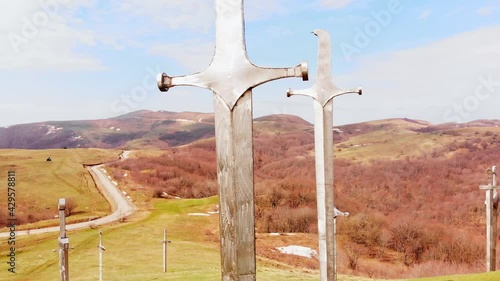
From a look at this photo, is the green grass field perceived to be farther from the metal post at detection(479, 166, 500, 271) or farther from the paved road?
the paved road

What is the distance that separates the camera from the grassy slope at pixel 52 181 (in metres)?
69.2

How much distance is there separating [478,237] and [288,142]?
348ft

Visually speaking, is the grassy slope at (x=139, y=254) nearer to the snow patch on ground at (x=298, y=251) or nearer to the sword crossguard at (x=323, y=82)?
the snow patch on ground at (x=298, y=251)

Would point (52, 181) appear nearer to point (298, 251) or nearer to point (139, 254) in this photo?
point (139, 254)

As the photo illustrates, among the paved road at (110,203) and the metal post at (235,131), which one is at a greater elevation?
the metal post at (235,131)

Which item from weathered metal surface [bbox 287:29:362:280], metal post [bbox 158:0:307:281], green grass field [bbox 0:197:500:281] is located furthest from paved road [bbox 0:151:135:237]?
metal post [bbox 158:0:307:281]

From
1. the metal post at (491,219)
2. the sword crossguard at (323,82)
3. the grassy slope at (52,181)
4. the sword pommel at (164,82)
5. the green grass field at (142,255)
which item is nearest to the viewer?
the sword pommel at (164,82)

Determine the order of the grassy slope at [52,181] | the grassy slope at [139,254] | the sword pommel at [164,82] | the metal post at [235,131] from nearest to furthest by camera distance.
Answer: the metal post at [235,131] < the sword pommel at [164,82] < the grassy slope at [139,254] < the grassy slope at [52,181]

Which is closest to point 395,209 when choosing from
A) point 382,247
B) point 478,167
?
point 382,247

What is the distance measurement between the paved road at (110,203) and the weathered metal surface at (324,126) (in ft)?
Answer: 160

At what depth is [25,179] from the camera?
272 ft

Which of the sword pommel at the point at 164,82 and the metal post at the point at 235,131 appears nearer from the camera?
the metal post at the point at 235,131

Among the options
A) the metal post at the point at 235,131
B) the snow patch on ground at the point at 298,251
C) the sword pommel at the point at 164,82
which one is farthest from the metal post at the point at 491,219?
the snow patch on ground at the point at 298,251

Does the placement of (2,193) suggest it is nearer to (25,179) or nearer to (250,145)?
(25,179)
